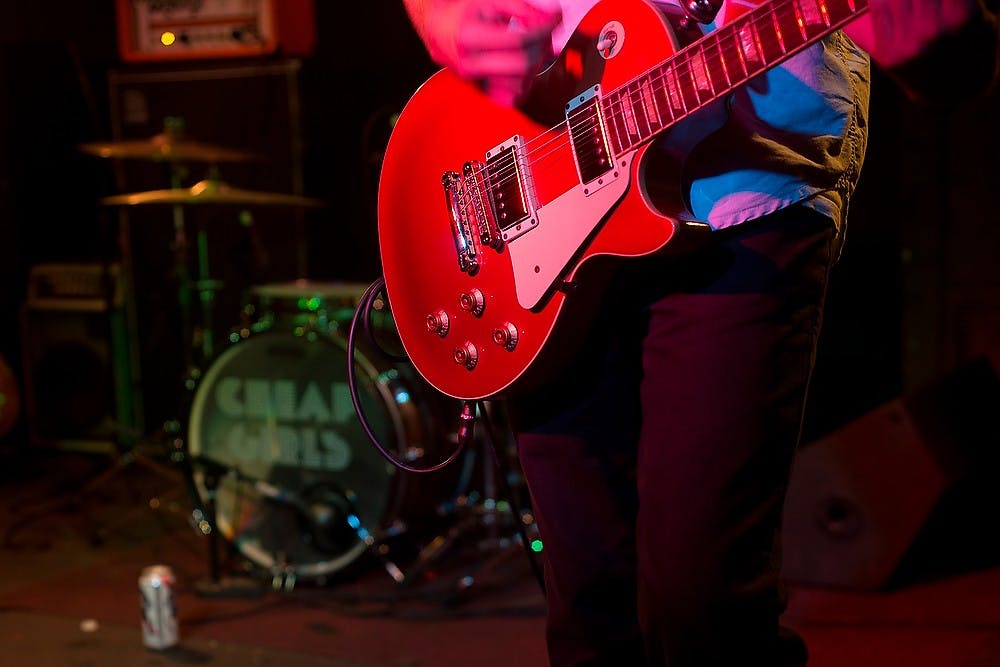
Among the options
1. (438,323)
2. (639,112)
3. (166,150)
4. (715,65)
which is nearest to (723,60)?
(715,65)

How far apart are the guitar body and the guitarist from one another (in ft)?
0.17

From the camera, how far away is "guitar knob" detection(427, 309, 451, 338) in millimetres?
1558

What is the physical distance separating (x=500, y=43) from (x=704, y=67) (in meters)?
0.27

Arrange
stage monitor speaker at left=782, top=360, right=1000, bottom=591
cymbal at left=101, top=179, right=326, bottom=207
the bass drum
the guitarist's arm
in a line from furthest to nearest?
cymbal at left=101, top=179, right=326, bottom=207 → the bass drum → stage monitor speaker at left=782, top=360, right=1000, bottom=591 → the guitarist's arm

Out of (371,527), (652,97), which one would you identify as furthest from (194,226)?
(652,97)

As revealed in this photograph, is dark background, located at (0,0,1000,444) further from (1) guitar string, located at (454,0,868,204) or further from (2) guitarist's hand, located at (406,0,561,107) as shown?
(1) guitar string, located at (454,0,868,204)

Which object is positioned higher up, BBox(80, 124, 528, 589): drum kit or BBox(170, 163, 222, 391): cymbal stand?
BBox(170, 163, 222, 391): cymbal stand

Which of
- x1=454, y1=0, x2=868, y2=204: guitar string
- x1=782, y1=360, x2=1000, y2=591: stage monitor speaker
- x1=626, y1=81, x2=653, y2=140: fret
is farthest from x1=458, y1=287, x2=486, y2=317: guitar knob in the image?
x1=782, y1=360, x2=1000, y2=591: stage monitor speaker

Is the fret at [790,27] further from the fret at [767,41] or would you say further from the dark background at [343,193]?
the dark background at [343,193]

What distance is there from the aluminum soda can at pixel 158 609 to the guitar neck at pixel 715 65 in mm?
1993

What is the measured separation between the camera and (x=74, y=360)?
5152 millimetres

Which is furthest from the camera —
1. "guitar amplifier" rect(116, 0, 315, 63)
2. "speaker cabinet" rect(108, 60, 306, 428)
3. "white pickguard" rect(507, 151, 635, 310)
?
"speaker cabinet" rect(108, 60, 306, 428)

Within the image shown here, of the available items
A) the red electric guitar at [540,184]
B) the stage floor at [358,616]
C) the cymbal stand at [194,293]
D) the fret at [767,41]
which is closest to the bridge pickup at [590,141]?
the red electric guitar at [540,184]

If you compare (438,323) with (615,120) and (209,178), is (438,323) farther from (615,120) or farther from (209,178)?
(209,178)
